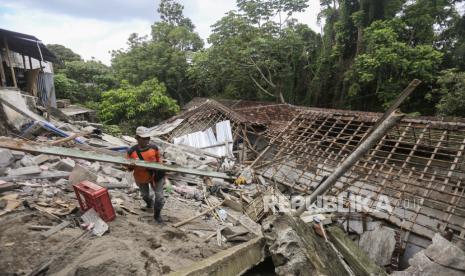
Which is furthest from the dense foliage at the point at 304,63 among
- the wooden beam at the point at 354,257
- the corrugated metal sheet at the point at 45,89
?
the wooden beam at the point at 354,257

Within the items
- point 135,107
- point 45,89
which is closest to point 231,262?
point 135,107

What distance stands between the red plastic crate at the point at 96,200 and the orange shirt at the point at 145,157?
21.2 inches

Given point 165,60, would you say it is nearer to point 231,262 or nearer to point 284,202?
point 284,202

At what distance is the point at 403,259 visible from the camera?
16.6ft

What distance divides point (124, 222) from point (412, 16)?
16239 mm

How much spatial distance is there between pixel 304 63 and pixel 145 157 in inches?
651

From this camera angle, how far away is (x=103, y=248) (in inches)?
131

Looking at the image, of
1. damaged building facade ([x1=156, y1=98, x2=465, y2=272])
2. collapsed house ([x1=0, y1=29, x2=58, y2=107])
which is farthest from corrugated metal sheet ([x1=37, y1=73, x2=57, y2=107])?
damaged building facade ([x1=156, y1=98, x2=465, y2=272])

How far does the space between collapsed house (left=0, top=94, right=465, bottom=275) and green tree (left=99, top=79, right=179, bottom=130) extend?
6.28m

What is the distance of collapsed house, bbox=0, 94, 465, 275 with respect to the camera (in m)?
3.38

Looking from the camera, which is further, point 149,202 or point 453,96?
point 453,96

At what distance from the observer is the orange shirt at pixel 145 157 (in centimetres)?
430

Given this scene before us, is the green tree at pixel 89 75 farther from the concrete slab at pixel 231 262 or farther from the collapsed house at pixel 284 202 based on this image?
the concrete slab at pixel 231 262

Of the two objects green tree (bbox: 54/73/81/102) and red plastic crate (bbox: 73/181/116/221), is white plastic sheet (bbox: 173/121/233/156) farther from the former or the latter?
green tree (bbox: 54/73/81/102)
